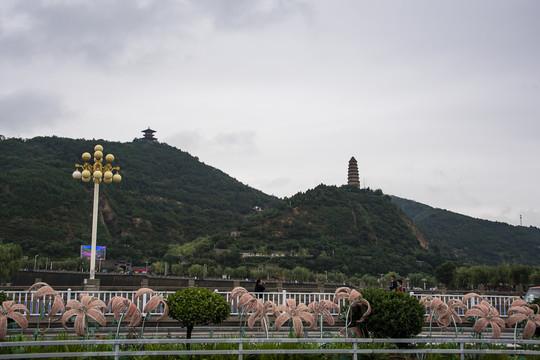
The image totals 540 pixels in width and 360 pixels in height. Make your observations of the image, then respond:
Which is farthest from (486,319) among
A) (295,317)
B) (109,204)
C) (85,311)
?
(109,204)

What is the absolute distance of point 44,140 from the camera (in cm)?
16800

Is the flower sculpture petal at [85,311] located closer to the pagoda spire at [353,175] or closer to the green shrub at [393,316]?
the green shrub at [393,316]

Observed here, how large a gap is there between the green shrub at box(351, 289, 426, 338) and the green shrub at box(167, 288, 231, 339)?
128 inches

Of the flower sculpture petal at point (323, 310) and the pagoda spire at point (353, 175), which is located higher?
the pagoda spire at point (353, 175)

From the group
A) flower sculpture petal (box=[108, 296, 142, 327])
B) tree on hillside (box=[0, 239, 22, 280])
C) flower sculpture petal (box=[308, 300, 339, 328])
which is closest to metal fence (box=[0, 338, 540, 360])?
flower sculpture petal (box=[108, 296, 142, 327])

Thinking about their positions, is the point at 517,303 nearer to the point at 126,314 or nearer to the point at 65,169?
the point at 126,314

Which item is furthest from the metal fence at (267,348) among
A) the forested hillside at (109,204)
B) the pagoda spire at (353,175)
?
the pagoda spire at (353,175)

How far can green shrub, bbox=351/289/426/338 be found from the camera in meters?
11.2

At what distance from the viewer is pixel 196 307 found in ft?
37.9

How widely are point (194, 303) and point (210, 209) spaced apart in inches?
6411

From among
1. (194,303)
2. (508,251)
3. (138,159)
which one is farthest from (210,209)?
(194,303)

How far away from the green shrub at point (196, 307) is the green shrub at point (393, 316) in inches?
128

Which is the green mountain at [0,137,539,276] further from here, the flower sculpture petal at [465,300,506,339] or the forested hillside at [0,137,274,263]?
the flower sculpture petal at [465,300,506,339]

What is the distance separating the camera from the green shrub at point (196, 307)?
455 inches
